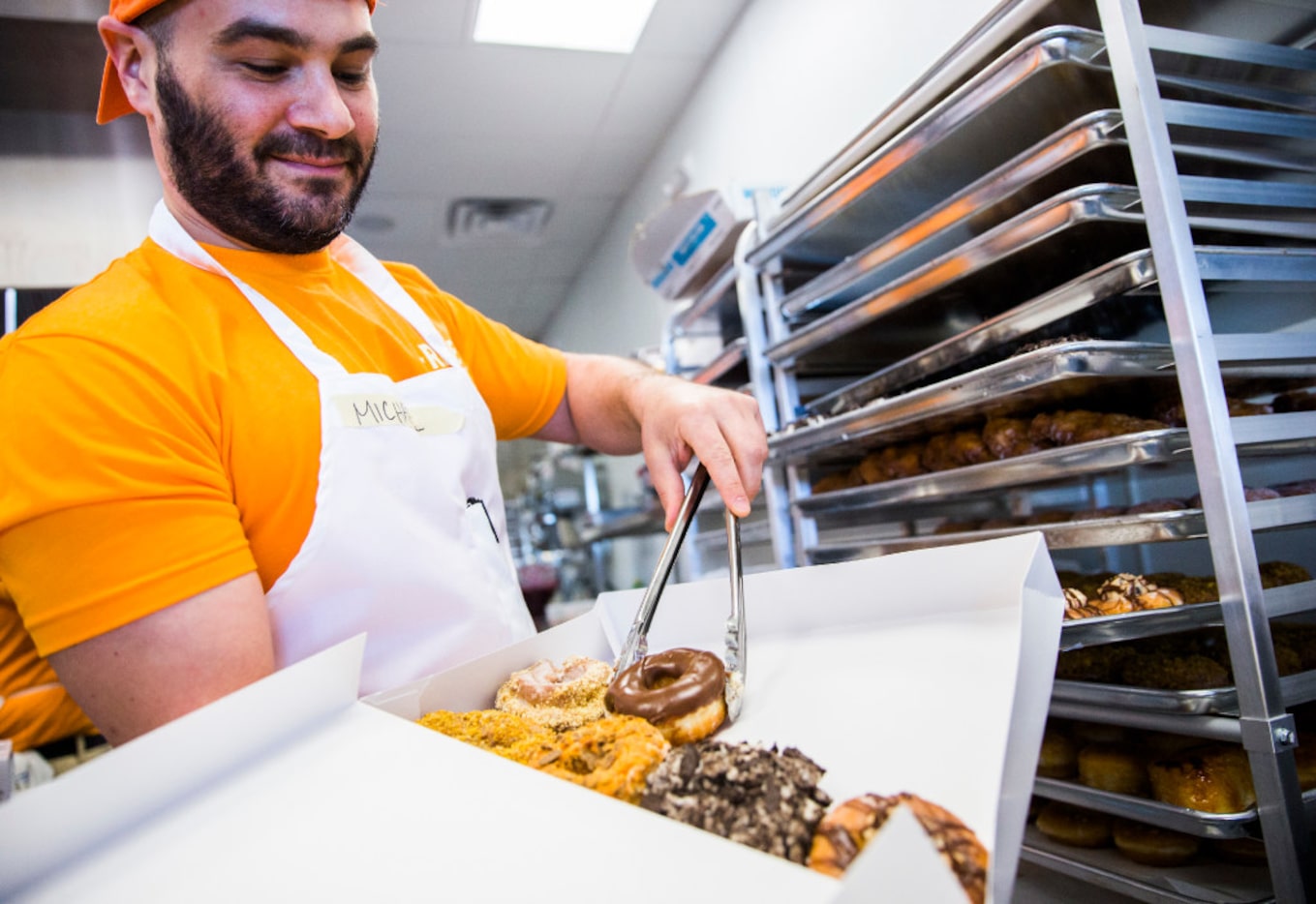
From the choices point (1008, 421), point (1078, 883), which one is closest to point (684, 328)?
point (1008, 421)

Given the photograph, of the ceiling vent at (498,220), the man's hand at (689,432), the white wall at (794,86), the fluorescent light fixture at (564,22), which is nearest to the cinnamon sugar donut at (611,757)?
the man's hand at (689,432)

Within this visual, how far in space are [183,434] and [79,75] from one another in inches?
100

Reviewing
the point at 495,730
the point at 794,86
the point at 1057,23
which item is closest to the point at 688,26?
the point at 794,86

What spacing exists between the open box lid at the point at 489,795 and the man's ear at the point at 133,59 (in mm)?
872

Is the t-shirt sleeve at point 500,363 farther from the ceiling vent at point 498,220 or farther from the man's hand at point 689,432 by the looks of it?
the ceiling vent at point 498,220

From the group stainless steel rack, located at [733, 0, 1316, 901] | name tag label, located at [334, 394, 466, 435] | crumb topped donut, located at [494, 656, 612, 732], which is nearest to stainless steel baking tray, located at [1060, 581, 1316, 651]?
stainless steel rack, located at [733, 0, 1316, 901]

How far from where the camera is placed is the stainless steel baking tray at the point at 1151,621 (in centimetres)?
115

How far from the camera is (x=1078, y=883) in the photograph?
143cm

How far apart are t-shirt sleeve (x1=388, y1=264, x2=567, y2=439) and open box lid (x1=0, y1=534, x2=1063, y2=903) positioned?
33.6 inches

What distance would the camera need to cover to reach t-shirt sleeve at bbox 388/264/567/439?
1.48m

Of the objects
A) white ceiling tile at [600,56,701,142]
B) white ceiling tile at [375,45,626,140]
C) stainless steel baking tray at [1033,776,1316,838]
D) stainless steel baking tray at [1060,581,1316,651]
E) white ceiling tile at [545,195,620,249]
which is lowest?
stainless steel baking tray at [1033,776,1316,838]

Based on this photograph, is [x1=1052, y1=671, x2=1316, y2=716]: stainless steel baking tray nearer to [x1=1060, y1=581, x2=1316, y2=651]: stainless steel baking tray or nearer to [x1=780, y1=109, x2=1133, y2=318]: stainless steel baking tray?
[x1=1060, y1=581, x2=1316, y2=651]: stainless steel baking tray

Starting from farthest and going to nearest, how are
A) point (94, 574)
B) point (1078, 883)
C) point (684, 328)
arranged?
1. point (684, 328)
2. point (1078, 883)
3. point (94, 574)

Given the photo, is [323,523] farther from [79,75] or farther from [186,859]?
[79,75]
